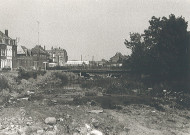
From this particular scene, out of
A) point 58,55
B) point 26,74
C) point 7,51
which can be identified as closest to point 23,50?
point 7,51

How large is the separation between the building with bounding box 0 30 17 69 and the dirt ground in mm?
34257

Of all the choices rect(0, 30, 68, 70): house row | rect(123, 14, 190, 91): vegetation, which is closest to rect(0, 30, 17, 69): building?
rect(0, 30, 68, 70): house row

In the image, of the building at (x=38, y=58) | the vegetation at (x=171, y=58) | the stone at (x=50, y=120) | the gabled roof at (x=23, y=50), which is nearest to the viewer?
the stone at (x=50, y=120)

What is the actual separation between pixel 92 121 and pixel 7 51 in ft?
149

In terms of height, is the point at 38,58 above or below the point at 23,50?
below

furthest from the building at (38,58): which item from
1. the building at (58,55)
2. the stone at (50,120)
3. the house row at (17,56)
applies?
the stone at (50,120)

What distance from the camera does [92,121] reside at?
17.8 meters

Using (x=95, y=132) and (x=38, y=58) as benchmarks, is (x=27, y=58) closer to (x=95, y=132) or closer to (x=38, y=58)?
(x=38, y=58)

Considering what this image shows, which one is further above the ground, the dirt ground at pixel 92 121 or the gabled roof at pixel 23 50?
the gabled roof at pixel 23 50

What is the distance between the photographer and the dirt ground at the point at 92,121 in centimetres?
1591

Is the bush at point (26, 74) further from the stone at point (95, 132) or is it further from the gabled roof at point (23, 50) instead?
the gabled roof at point (23, 50)

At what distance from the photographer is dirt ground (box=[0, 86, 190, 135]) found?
15.9m

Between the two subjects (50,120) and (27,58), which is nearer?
(50,120)

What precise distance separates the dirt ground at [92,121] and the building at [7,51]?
34.3 m
